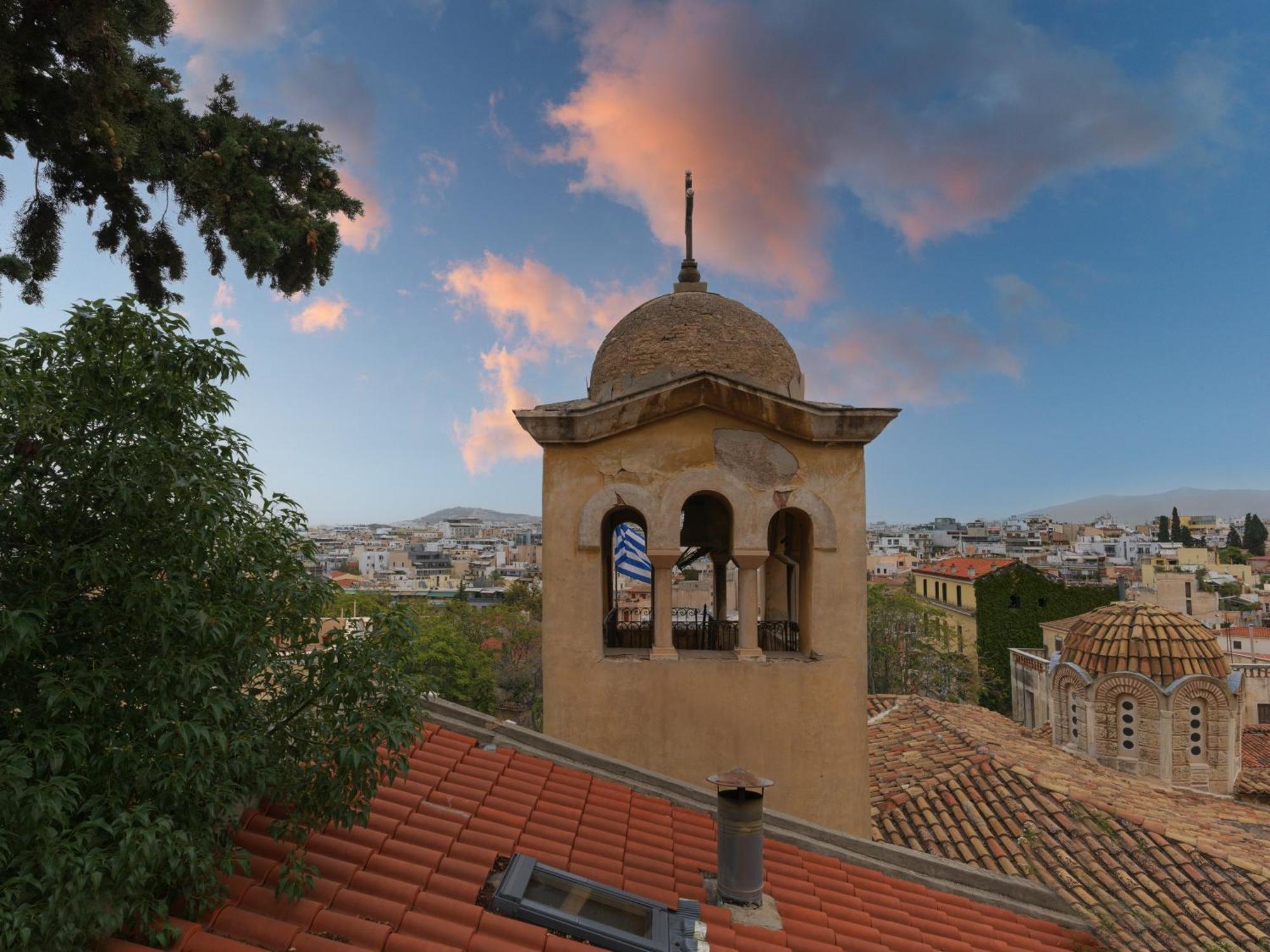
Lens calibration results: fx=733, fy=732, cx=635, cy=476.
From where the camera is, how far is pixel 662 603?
6699mm

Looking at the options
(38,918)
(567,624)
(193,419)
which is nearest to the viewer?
(38,918)

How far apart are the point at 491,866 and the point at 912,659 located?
33.2 meters

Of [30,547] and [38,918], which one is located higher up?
[30,547]

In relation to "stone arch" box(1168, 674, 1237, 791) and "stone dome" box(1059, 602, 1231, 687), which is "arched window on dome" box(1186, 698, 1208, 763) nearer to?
"stone arch" box(1168, 674, 1237, 791)

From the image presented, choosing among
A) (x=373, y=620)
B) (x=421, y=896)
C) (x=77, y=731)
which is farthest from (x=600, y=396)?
(x=77, y=731)

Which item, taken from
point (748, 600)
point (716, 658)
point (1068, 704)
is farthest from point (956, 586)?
point (716, 658)

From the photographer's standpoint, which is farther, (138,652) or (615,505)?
(615,505)

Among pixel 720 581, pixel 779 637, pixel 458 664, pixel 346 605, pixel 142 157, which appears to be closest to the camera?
pixel 346 605

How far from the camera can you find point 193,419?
319cm

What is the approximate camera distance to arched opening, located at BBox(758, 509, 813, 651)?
6848 mm

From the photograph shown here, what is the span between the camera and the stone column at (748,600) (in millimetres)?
6609

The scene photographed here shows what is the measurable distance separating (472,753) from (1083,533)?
585ft

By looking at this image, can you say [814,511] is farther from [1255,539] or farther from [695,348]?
[1255,539]

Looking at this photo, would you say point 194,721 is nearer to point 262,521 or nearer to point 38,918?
point 38,918
